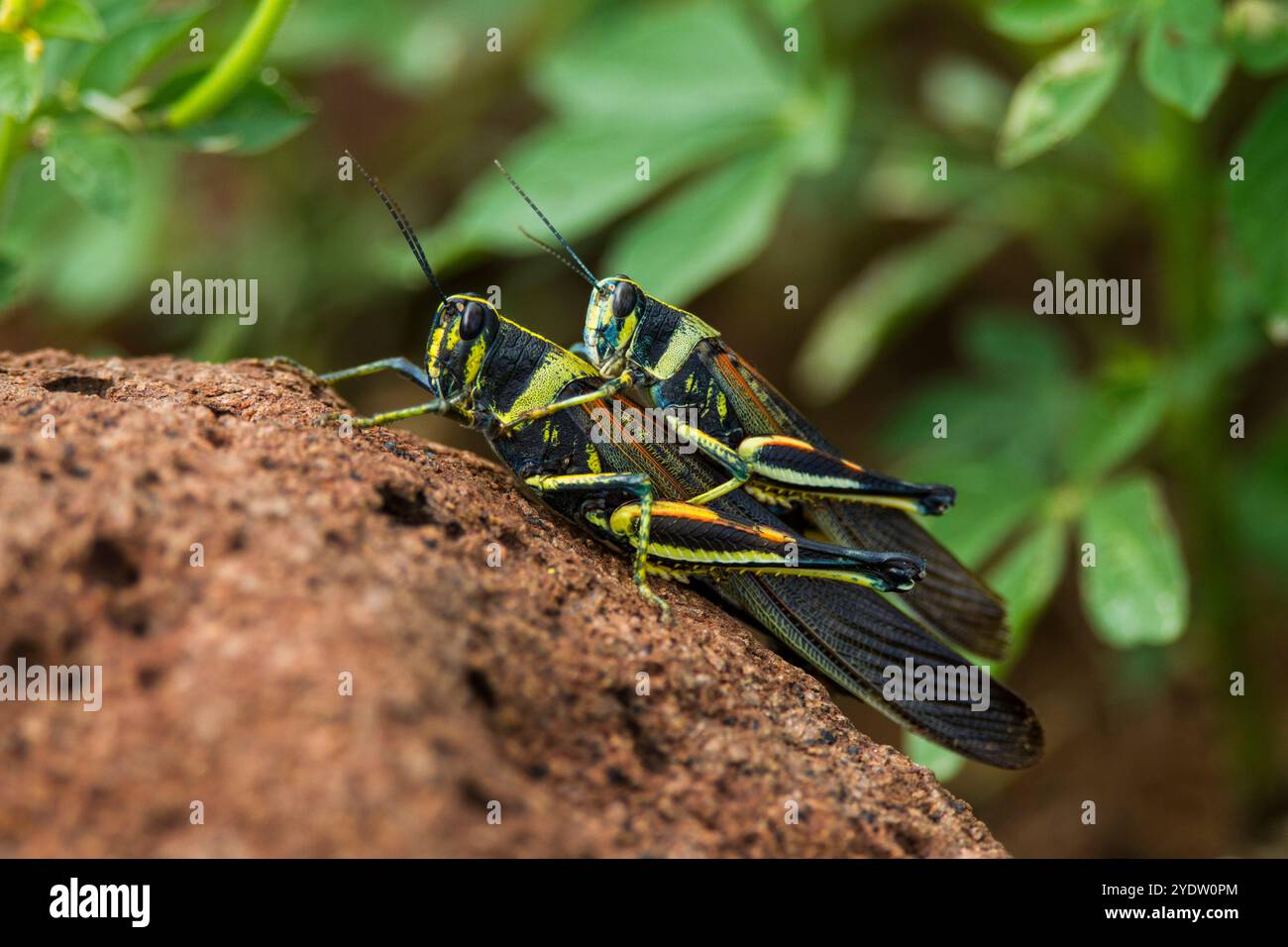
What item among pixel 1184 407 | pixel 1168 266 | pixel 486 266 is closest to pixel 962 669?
pixel 1184 407

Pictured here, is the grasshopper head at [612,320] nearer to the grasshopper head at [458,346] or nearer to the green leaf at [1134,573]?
the grasshopper head at [458,346]

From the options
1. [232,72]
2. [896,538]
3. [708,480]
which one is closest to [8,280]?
[232,72]

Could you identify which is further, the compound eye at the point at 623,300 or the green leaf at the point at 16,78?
the compound eye at the point at 623,300

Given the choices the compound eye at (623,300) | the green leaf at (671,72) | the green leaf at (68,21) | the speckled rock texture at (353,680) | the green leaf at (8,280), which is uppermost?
the green leaf at (671,72)

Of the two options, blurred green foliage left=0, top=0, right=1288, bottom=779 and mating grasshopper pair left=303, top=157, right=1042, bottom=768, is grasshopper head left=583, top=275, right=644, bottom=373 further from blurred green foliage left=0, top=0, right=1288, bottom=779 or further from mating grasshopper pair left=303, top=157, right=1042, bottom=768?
blurred green foliage left=0, top=0, right=1288, bottom=779

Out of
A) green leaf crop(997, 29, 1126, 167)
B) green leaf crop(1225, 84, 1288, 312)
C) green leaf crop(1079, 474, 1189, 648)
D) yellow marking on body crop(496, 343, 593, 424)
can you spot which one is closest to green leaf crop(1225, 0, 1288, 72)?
green leaf crop(1225, 84, 1288, 312)

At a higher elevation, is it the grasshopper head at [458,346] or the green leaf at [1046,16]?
the green leaf at [1046,16]

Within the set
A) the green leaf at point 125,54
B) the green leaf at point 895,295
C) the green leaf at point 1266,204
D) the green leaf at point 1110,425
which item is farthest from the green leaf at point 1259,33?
the green leaf at point 125,54
